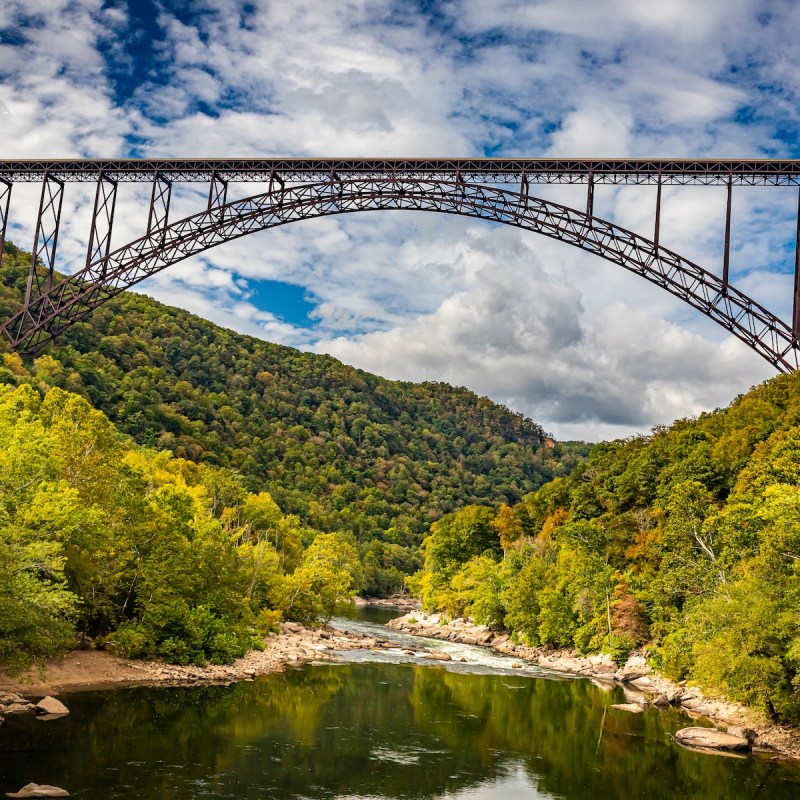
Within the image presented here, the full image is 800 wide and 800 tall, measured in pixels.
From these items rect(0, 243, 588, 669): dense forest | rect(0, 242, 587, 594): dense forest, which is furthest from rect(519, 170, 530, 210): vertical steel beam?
rect(0, 242, 587, 594): dense forest

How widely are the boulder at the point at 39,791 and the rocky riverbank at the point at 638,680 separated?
23.1 meters

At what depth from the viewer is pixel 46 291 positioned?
140ft

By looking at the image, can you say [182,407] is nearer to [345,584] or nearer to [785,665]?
[345,584]

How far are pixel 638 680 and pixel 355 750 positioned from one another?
81.8 feet

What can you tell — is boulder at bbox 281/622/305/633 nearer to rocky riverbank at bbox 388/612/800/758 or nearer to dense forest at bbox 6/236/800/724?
dense forest at bbox 6/236/800/724

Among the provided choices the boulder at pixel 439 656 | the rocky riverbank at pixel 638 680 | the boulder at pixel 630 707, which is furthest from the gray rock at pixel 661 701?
the boulder at pixel 439 656

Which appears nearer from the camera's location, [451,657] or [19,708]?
[19,708]

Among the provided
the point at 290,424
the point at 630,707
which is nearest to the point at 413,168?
the point at 630,707

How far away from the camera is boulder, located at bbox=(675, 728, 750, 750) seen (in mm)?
29484

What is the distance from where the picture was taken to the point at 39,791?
62.6 feet

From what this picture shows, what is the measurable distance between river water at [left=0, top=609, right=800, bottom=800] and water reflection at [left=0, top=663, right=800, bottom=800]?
63 millimetres

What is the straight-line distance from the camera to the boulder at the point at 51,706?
26.5 meters

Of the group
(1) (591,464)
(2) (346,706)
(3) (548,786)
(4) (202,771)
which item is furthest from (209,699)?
(1) (591,464)

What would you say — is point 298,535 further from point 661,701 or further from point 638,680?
point 661,701
